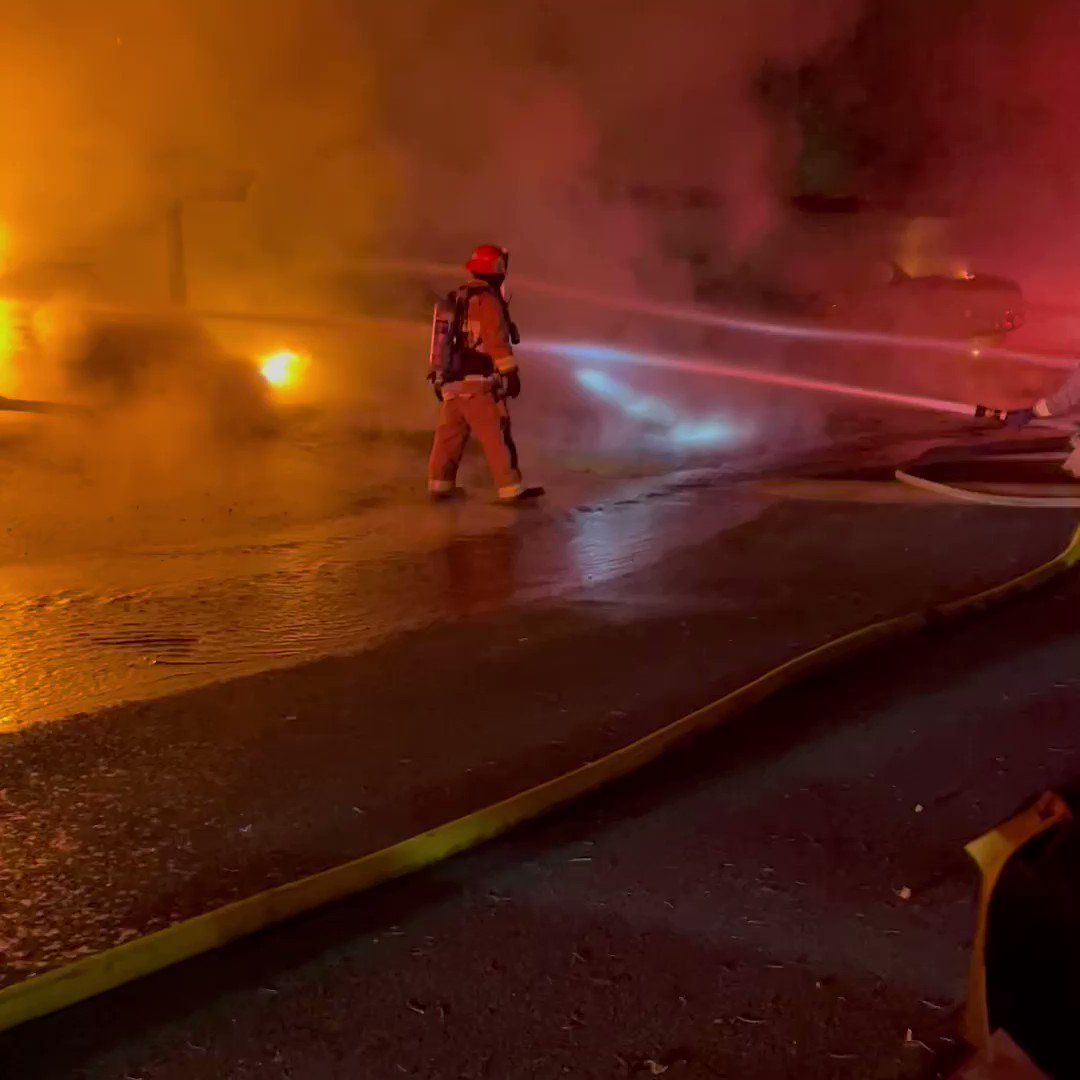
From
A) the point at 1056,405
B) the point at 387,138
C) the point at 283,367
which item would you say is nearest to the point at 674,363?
the point at 387,138

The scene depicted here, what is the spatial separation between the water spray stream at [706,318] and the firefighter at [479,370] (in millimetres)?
3445

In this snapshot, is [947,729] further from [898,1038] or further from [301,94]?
[301,94]

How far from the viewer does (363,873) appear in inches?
96.1

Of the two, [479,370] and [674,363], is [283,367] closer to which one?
[674,363]

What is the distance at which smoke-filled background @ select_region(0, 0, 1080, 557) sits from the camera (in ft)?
27.5

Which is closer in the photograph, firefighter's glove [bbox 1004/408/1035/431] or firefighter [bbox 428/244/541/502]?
firefighter [bbox 428/244/541/502]

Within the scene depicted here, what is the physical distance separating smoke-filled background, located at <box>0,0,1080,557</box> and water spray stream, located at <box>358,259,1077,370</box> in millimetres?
90

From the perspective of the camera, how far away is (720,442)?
7.89 meters

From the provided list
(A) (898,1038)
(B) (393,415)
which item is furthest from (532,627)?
(B) (393,415)

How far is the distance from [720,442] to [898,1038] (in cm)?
611

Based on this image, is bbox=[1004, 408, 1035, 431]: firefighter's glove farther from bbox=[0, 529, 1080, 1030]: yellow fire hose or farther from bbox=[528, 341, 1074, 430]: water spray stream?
bbox=[528, 341, 1074, 430]: water spray stream

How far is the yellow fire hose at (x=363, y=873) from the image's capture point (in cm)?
207

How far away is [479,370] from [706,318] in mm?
4399

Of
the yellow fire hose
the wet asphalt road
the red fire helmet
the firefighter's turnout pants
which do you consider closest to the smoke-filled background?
the firefighter's turnout pants
